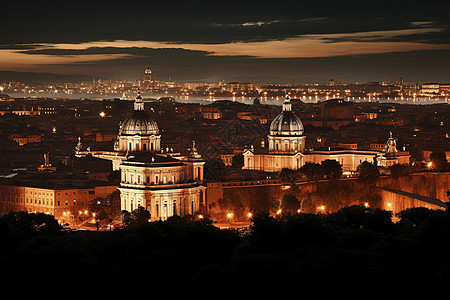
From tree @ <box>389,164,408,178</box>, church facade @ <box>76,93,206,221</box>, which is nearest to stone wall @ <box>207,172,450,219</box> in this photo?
tree @ <box>389,164,408,178</box>

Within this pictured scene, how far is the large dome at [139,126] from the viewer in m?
107

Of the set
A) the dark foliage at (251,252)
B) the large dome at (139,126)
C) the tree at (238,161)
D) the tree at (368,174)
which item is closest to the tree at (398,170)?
the tree at (368,174)

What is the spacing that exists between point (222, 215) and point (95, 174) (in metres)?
18.4

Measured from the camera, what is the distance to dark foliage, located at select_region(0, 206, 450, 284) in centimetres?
4750

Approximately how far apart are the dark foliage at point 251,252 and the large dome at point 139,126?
49606 millimetres

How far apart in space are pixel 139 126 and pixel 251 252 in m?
55.8

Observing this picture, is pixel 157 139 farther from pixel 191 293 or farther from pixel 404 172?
pixel 191 293

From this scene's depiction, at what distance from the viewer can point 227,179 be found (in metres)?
97.2

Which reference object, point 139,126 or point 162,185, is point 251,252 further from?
point 139,126

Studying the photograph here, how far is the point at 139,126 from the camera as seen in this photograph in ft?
350

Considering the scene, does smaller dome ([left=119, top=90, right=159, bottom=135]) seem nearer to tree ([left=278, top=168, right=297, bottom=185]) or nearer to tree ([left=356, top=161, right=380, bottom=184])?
tree ([left=278, top=168, right=297, bottom=185])

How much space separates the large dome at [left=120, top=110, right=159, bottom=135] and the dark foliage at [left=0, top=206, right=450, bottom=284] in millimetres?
49606

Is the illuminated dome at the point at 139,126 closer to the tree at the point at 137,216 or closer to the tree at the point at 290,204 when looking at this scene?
the tree at the point at 290,204

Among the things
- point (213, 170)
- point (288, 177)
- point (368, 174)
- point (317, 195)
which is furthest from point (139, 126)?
point (368, 174)
